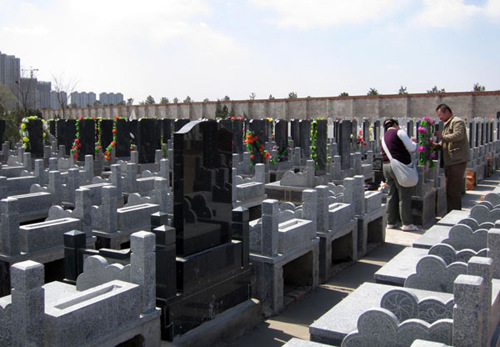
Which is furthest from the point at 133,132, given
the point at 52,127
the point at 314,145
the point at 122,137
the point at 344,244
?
the point at 344,244

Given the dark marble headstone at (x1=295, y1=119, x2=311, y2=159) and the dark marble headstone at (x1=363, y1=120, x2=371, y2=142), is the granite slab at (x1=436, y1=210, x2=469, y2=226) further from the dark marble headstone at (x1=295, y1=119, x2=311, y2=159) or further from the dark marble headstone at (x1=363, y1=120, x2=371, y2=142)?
the dark marble headstone at (x1=363, y1=120, x2=371, y2=142)

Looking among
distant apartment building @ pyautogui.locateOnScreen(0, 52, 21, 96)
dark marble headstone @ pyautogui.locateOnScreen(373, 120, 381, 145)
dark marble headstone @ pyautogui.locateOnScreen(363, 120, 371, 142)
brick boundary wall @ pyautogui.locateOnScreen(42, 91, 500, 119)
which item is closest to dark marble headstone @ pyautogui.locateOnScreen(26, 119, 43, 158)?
dark marble headstone @ pyautogui.locateOnScreen(363, 120, 371, 142)

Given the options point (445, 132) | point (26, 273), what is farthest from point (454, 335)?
point (445, 132)

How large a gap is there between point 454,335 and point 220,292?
2.29 m

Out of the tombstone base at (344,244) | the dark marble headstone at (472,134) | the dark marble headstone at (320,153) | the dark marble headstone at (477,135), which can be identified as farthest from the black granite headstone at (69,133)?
the dark marble headstone at (477,135)

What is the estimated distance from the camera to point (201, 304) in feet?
14.5

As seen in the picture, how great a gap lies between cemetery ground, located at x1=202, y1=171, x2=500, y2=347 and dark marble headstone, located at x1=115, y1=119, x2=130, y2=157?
31.5ft

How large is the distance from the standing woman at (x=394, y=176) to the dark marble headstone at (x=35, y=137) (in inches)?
419

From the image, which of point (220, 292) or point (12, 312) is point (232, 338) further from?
point (12, 312)

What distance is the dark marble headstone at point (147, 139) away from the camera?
15.1 m

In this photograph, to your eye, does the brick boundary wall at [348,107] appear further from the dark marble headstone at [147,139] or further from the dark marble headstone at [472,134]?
the dark marble headstone at [147,139]

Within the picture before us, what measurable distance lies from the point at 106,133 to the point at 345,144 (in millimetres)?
7222

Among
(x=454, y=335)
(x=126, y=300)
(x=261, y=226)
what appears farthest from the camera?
(x=261, y=226)

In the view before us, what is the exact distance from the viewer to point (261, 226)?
17.6 feet
